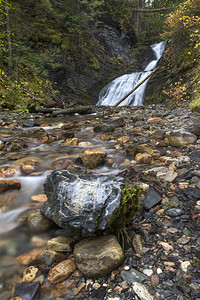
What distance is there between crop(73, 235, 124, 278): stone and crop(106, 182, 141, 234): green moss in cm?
11

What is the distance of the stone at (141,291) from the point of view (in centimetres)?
125

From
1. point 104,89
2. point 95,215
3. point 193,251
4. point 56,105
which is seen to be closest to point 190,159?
point 193,251

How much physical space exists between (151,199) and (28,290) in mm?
1556

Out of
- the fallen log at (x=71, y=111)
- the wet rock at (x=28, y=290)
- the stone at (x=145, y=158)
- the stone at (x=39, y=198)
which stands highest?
the stone at (x=145, y=158)

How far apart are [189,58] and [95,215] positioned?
13.9 metres

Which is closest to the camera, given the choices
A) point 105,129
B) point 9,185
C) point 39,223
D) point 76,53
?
point 39,223

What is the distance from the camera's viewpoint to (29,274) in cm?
160

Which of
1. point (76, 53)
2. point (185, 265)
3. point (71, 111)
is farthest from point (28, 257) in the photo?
point (76, 53)

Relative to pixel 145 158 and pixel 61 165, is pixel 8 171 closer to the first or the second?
pixel 61 165

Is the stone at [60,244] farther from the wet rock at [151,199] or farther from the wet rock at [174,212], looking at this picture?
the wet rock at [174,212]

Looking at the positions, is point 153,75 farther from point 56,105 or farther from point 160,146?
point 160,146

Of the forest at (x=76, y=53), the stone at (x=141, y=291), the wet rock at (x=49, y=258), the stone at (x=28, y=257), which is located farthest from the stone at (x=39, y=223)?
the forest at (x=76, y=53)

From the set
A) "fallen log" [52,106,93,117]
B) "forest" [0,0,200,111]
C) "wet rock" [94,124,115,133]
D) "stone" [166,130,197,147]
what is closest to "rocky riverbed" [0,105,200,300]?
"stone" [166,130,197,147]

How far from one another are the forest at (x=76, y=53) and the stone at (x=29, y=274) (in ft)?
22.5
